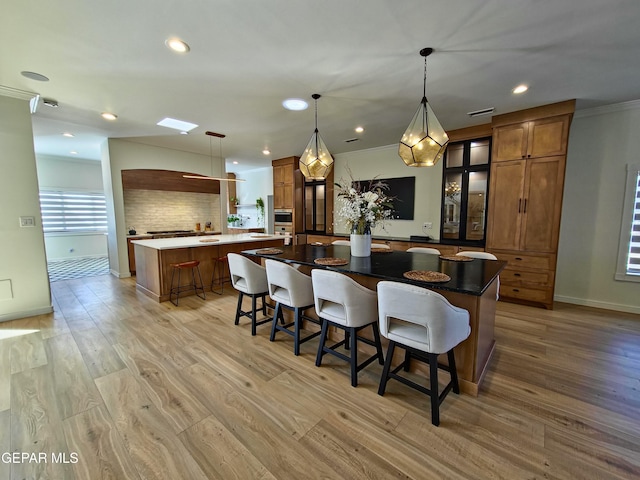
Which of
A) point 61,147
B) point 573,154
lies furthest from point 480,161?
point 61,147

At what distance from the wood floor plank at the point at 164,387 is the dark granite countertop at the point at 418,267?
4.45ft

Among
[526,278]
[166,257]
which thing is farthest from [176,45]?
[526,278]

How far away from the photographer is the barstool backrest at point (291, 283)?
2375 mm

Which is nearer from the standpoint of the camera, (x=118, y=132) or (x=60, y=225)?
(x=118, y=132)

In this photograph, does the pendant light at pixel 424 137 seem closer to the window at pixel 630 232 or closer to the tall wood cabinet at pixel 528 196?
the tall wood cabinet at pixel 528 196

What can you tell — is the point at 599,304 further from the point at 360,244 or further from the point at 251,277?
the point at 251,277

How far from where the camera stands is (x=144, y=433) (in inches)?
64.1

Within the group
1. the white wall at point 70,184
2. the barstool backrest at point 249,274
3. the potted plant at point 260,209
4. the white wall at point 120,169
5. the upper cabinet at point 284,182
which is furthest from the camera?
the potted plant at point 260,209

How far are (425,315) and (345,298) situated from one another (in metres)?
0.58

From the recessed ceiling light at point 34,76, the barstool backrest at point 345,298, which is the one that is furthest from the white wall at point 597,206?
the recessed ceiling light at point 34,76

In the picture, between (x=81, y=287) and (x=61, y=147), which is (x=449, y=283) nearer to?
(x=81, y=287)

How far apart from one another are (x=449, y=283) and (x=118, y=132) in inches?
232

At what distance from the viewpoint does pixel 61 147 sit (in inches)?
231

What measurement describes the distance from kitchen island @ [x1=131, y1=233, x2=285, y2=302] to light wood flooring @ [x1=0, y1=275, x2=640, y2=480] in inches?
49.1
